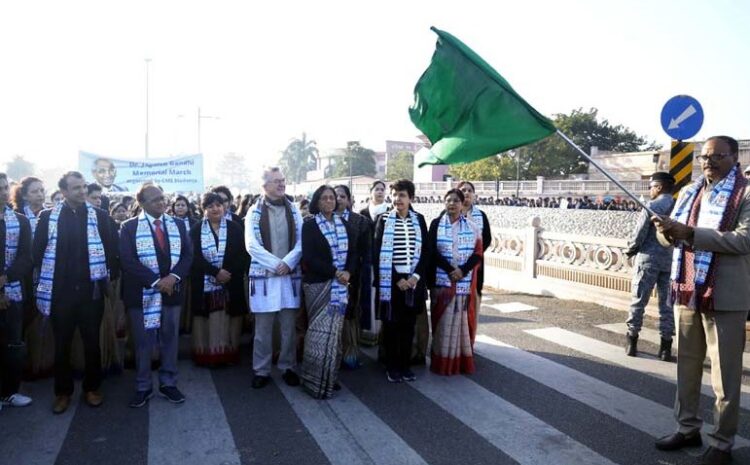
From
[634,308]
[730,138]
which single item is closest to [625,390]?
[634,308]

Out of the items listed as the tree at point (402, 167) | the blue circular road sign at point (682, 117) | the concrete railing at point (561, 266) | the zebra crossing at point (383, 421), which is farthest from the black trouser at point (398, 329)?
the tree at point (402, 167)

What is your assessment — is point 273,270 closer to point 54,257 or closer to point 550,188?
point 54,257

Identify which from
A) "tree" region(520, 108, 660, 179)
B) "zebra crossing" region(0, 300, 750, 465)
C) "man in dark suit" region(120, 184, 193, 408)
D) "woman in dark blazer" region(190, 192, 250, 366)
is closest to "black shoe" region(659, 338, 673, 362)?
"zebra crossing" region(0, 300, 750, 465)

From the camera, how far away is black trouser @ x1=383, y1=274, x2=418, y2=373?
5.52m

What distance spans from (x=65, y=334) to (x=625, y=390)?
5036mm

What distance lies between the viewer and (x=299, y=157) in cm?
11612

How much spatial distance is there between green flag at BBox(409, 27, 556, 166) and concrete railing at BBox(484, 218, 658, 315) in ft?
17.7

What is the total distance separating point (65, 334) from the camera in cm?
468

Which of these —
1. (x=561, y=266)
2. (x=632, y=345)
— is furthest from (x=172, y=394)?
(x=561, y=266)

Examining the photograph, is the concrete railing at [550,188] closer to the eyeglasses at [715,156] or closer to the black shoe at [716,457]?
the eyeglasses at [715,156]

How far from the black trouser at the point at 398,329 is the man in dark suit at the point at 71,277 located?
265 cm

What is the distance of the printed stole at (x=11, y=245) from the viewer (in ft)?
15.5

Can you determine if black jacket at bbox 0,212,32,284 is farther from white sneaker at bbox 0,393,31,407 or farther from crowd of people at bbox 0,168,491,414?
white sneaker at bbox 0,393,31,407

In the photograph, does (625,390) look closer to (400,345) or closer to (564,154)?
(400,345)
